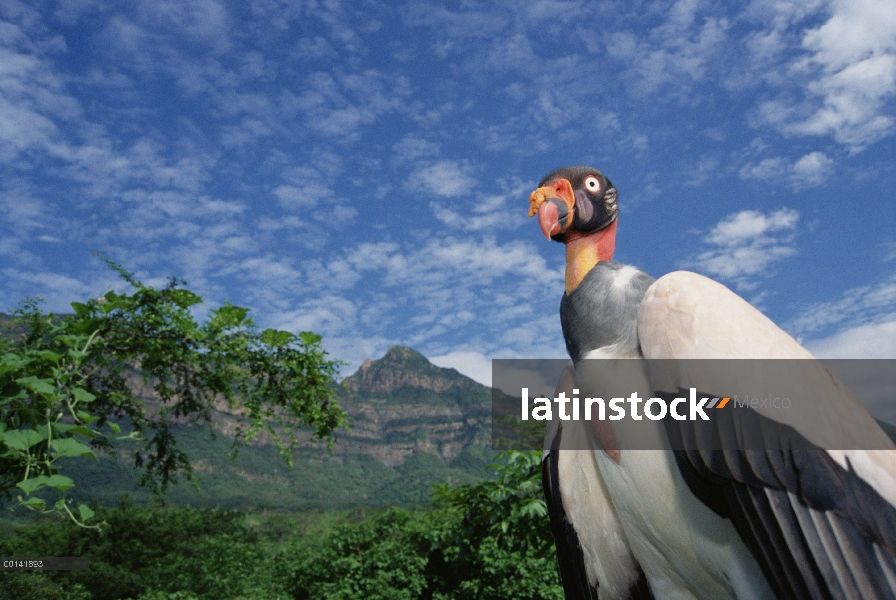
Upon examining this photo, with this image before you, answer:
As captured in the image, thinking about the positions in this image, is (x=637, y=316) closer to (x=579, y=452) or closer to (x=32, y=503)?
(x=579, y=452)

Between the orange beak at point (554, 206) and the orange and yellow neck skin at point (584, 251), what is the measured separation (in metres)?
0.05

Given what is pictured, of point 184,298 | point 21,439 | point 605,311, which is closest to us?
point 605,311

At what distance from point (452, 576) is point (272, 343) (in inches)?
135

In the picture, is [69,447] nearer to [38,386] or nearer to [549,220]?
[38,386]

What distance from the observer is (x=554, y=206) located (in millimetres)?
1774

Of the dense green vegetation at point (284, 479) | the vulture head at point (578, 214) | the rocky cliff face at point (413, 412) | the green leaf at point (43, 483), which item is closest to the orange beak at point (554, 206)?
the vulture head at point (578, 214)

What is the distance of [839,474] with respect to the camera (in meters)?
1.22

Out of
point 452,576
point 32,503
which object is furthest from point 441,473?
point 32,503

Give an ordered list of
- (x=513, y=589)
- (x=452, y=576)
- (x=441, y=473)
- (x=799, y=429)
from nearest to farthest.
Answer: (x=799, y=429) < (x=513, y=589) < (x=452, y=576) < (x=441, y=473)

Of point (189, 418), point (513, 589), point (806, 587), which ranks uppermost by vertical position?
point (189, 418)

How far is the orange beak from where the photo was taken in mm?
1763

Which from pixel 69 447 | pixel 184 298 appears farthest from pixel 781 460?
pixel 184 298

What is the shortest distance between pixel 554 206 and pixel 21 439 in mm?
2999

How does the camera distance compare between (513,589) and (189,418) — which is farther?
(189,418)
